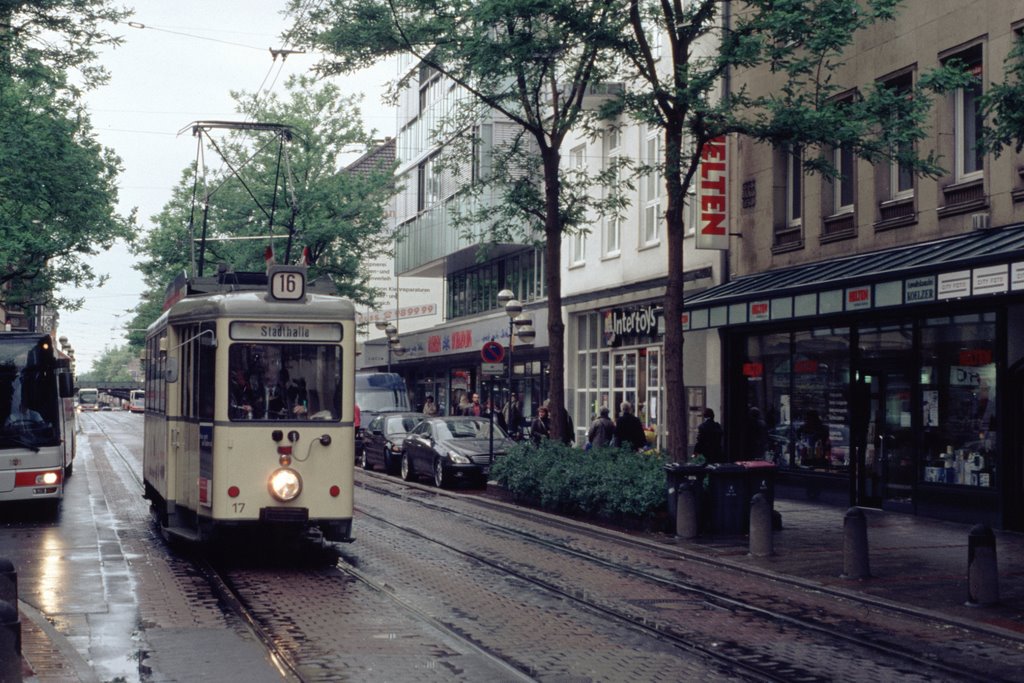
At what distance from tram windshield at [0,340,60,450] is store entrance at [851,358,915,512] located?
41.9 feet

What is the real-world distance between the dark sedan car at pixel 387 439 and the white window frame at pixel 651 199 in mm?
6951

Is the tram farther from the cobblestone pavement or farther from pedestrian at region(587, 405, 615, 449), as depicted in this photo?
pedestrian at region(587, 405, 615, 449)

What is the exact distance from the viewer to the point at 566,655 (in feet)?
30.2

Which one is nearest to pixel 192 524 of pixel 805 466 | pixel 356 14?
pixel 356 14

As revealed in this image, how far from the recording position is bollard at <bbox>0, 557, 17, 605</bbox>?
7.00 meters

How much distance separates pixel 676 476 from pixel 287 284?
6.29 metres

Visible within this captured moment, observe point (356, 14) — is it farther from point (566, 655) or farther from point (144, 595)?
point (566, 655)

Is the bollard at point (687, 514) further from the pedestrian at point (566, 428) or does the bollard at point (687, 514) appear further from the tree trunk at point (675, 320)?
the pedestrian at point (566, 428)

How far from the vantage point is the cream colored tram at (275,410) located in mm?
13492

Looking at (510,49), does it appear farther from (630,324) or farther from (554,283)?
(630,324)

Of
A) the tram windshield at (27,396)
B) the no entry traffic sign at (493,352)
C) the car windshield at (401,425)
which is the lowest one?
the car windshield at (401,425)

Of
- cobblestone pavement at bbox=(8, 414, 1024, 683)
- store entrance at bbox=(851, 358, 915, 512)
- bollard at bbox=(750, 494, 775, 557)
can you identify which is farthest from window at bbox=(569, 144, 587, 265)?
bollard at bbox=(750, 494, 775, 557)

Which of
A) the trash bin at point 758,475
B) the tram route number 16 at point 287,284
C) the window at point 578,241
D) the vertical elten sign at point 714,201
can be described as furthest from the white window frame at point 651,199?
the tram route number 16 at point 287,284

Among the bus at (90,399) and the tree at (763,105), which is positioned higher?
the tree at (763,105)
